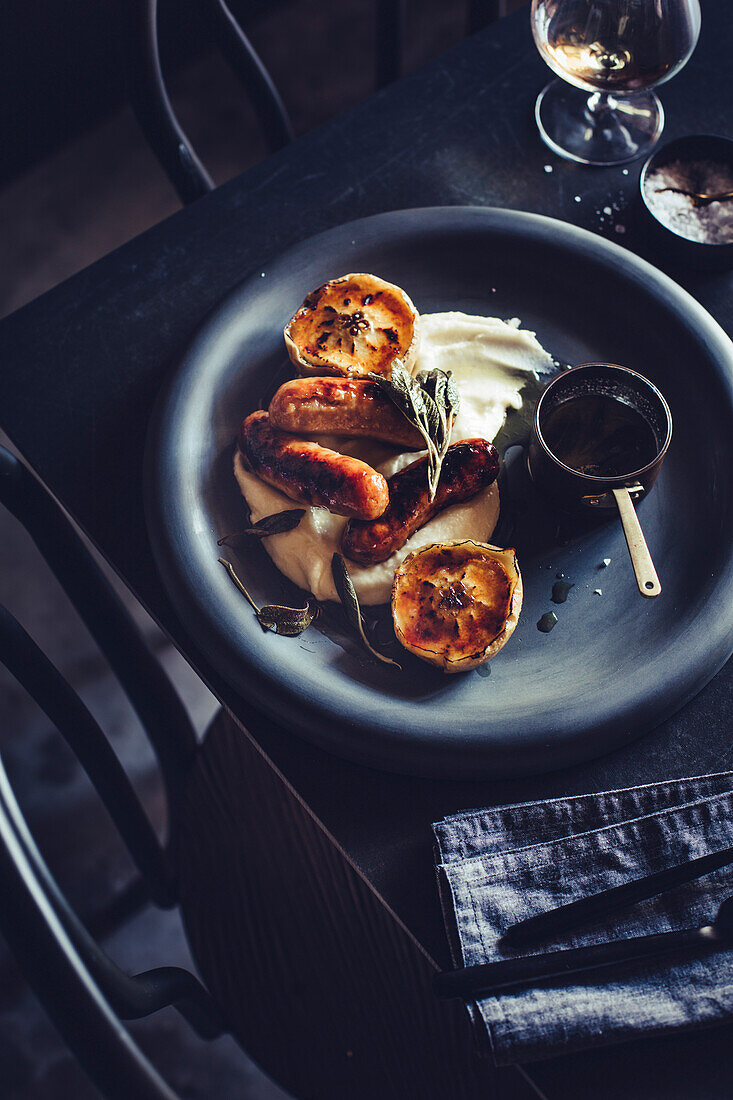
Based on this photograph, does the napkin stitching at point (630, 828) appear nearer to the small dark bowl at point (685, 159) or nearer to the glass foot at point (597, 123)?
the small dark bowl at point (685, 159)

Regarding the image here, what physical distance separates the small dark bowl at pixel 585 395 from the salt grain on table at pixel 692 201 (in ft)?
1.25

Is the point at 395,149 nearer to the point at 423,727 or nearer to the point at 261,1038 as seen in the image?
the point at 423,727

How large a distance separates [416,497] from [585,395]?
30cm

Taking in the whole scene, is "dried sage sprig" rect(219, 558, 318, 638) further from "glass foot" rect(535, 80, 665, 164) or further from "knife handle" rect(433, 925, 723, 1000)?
"glass foot" rect(535, 80, 665, 164)

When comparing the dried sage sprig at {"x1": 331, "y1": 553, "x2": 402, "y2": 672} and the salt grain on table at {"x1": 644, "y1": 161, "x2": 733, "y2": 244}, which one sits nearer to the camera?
the dried sage sprig at {"x1": 331, "y1": 553, "x2": 402, "y2": 672}

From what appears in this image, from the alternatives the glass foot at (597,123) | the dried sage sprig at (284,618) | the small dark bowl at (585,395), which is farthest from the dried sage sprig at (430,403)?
the glass foot at (597,123)

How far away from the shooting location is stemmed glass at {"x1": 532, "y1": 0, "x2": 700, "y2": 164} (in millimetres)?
1388

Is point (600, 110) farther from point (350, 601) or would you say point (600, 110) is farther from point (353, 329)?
point (350, 601)

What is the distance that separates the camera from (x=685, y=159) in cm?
146

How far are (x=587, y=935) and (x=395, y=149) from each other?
1368 mm

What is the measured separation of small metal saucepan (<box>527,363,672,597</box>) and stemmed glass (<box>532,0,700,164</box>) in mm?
568

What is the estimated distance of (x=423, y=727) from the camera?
3.59 ft

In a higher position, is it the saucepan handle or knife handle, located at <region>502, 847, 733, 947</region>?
the saucepan handle

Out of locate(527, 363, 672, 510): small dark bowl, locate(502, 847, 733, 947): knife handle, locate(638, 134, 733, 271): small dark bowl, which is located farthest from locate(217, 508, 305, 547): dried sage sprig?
locate(638, 134, 733, 271): small dark bowl
